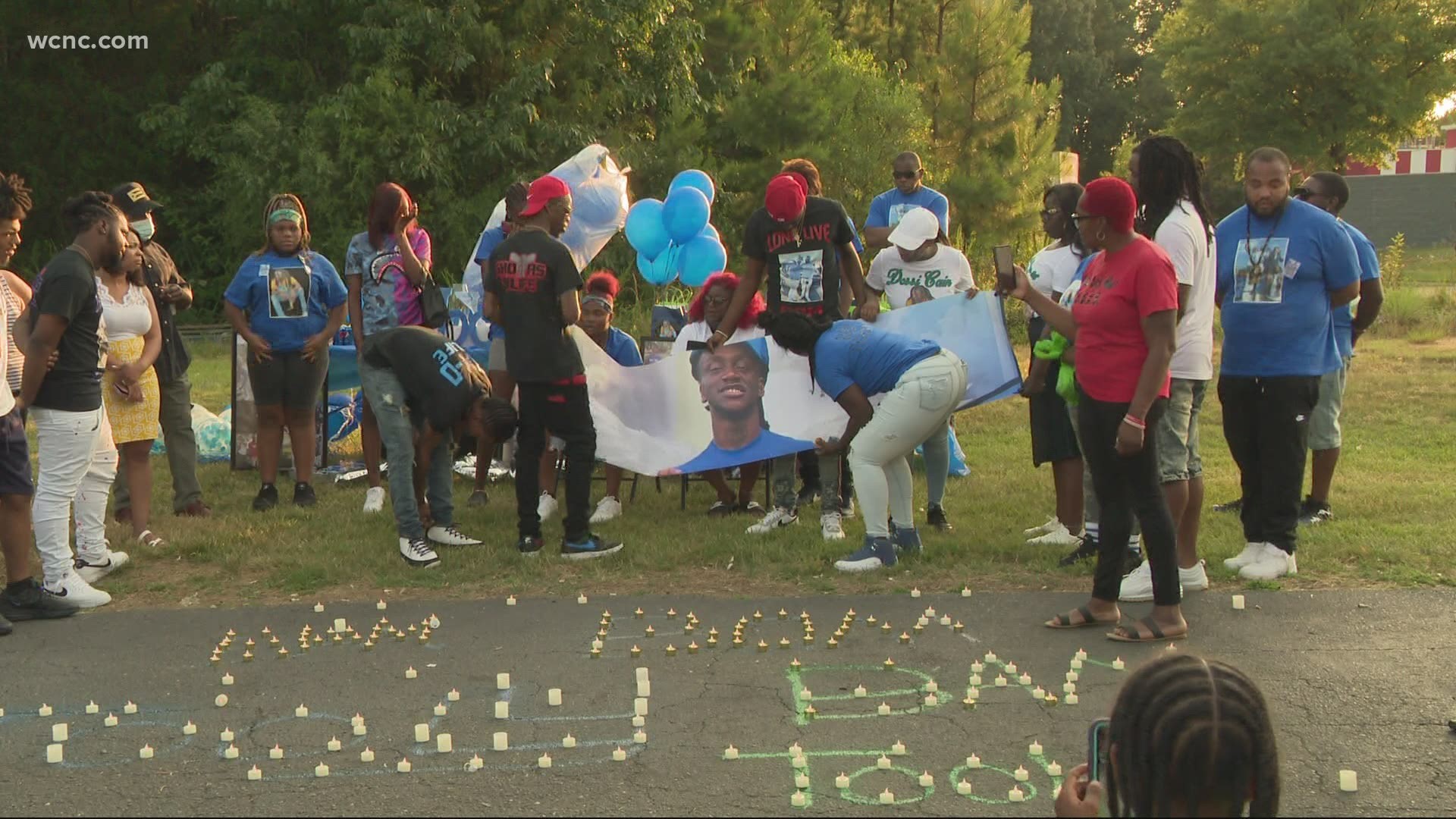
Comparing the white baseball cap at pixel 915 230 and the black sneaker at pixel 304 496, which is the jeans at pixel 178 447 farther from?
the white baseball cap at pixel 915 230

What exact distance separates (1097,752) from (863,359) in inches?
181

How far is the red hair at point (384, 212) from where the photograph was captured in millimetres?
8797

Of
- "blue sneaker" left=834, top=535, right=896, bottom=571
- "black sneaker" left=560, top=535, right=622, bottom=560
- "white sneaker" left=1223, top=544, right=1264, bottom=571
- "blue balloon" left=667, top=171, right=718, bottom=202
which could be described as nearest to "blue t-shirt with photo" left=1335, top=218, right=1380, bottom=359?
"white sneaker" left=1223, top=544, right=1264, bottom=571

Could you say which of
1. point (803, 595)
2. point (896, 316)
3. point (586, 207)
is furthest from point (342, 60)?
point (803, 595)

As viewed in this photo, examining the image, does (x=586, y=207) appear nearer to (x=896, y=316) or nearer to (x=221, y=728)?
(x=896, y=316)

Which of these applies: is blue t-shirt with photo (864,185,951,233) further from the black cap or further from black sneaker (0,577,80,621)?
black sneaker (0,577,80,621)

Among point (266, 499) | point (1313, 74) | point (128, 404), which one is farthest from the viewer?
point (1313, 74)

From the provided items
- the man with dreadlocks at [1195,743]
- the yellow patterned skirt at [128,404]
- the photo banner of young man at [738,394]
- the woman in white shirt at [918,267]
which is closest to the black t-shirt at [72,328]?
the yellow patterned skirt at [128,404]

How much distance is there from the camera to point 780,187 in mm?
8070

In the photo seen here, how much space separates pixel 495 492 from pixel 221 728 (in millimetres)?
4641

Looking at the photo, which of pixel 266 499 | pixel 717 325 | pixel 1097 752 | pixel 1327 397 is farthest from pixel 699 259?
pixel 1097 752

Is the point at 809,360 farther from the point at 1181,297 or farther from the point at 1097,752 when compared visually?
the point at 1097,752

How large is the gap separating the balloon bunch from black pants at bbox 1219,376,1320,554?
439cm

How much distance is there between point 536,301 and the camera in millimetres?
7727
